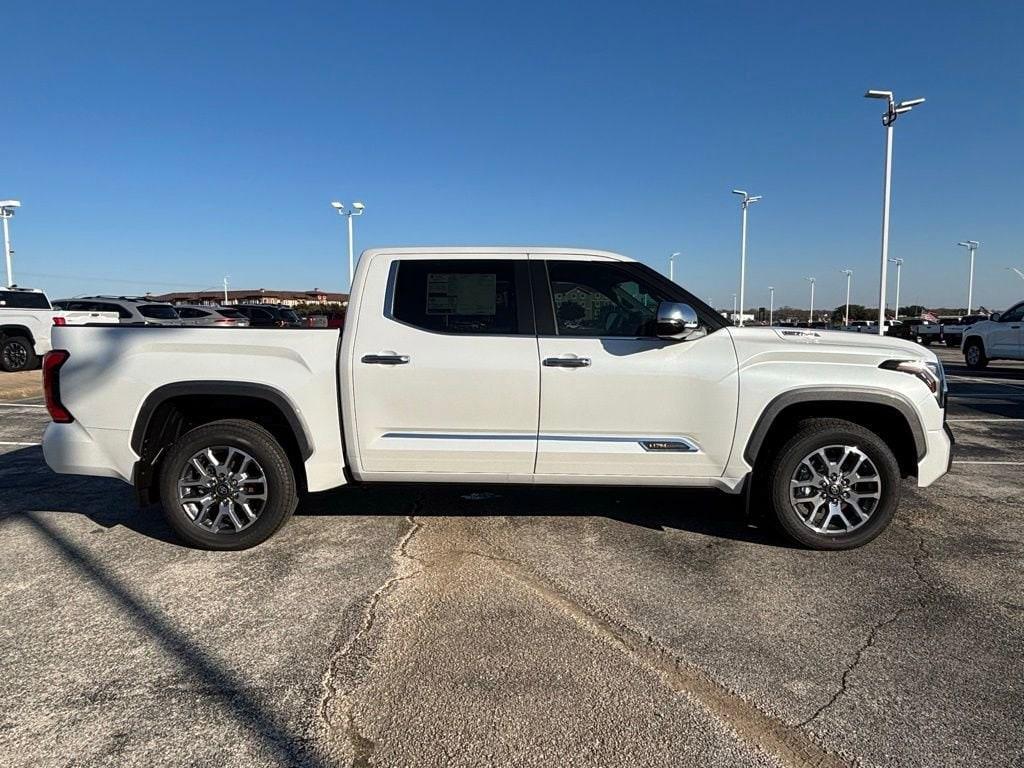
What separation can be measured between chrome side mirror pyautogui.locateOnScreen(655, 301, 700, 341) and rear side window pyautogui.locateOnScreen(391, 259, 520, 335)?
897 millimetres

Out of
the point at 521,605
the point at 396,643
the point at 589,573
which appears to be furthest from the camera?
the point at 589,573

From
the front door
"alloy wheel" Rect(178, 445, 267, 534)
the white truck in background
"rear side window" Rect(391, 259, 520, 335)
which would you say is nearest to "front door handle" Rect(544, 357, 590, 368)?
the front door

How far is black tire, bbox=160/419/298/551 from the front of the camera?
412cm

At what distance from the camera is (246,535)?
4145 millimetres

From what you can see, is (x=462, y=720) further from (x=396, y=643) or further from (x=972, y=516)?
(x=972, y=516)

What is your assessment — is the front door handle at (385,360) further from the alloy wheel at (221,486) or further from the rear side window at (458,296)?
the alloy wheel at (221,486)

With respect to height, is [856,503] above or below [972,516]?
above

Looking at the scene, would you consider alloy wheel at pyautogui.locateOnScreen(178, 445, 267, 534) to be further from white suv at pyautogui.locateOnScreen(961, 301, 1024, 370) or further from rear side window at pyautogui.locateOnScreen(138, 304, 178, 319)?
white suv at pyautogui.locateOnScreen(961, 301, 1024, 370)

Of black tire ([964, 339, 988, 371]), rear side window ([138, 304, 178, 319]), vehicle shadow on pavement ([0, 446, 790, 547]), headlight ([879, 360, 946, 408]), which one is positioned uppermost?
rear side window ([138, 304, 178, 319])

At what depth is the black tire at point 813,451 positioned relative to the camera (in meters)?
4.09

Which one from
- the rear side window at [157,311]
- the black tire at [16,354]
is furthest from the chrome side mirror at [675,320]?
the rear side window at [157,311]

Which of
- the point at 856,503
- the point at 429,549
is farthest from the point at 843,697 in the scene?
the point at 429,549

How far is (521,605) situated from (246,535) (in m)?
1.87

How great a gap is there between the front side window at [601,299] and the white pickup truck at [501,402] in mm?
13
